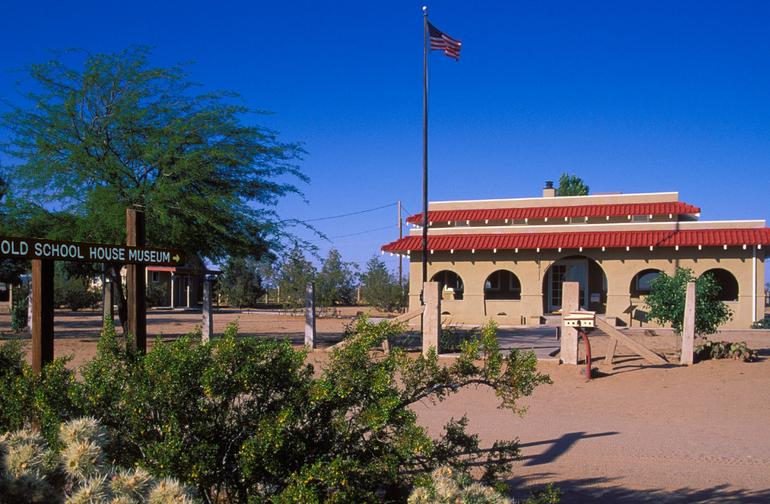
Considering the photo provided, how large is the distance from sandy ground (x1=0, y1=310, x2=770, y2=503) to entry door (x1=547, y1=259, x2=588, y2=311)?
15066 millimetres

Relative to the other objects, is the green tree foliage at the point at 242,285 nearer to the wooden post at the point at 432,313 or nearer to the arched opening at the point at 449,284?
the arched opening at the point at 449,284

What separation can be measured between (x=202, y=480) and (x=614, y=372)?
1277 centimetres

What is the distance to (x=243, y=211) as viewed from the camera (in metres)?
20.9

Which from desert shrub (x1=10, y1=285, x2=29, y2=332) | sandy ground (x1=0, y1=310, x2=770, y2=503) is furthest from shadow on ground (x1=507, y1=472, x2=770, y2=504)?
desert shrub (x1=10, y1=285, x2=29, y2=332)

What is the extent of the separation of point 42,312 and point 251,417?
269 centimetres

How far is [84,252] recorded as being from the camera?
6.67 metres

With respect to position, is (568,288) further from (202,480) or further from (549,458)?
(202,480)

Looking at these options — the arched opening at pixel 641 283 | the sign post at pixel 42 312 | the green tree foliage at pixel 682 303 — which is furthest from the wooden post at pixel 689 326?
the arched opening at pixel 641 283

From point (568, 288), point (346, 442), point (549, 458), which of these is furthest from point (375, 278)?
point (346, 442)

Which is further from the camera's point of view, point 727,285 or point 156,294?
point 156,294

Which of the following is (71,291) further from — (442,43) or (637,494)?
(637,494)

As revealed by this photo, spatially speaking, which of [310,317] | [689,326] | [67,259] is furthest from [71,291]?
[67,259]

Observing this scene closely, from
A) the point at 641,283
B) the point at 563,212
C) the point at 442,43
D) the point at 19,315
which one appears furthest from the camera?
the point at 563,212

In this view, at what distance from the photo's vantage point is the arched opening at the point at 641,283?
103 ft
